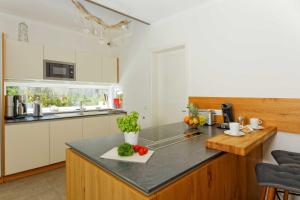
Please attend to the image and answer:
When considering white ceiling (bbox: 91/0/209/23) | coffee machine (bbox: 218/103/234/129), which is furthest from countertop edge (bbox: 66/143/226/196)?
white ceiling (bbox: 91/0/209/23)

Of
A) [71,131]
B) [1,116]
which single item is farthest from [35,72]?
[71,131]

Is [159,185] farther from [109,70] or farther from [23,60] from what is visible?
[109,70]

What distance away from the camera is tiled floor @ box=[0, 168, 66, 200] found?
2160 millimetres

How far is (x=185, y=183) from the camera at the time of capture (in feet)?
3.03

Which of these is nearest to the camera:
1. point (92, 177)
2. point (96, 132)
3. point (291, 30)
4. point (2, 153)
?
point (92, 177)

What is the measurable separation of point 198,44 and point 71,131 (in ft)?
8.21

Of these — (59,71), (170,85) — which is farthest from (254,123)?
(59,71)

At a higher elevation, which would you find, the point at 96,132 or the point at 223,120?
the point at 223,120

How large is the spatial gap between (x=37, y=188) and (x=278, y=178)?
268 centimetres

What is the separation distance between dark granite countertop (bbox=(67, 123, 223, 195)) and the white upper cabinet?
223 cm

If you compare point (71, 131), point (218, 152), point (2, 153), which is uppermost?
point (218, 152)

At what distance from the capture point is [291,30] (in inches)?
69.3

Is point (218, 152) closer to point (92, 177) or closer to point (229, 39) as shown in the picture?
point (92, 177)

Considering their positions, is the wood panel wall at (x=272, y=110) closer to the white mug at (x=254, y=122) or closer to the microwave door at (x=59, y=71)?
the white mug at (x=254, y=122)
